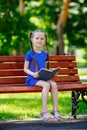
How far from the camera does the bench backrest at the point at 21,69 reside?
24.5 feet

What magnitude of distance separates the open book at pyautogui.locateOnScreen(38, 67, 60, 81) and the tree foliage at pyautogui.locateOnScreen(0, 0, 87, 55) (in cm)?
1381

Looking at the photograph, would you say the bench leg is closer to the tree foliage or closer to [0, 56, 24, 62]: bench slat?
[0, 56, 24, 62]: bench slat

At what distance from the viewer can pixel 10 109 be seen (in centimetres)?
841

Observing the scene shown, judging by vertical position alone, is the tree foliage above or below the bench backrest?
above

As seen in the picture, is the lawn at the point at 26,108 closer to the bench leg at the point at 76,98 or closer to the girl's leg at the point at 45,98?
the bench leg at the point at 76,98

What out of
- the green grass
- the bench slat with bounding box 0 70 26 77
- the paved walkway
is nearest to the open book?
the paved walkway

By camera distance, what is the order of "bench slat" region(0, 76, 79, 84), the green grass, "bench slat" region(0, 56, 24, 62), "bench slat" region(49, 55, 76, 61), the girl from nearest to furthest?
the girl
"bench slat" region(0, 76, 79, 84)
"bench slat" region(0, 56, 24, 62)
the green grass
"bench slat" region(49, 55, 76, 61)

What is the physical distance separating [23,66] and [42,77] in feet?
2.50

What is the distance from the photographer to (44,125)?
6660 mm

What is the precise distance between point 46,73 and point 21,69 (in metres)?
0.92

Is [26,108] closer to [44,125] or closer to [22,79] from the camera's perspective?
[22,79]

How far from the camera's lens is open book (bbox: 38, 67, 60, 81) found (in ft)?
21.9

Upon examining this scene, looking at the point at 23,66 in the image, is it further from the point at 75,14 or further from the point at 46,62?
the point at 75,14

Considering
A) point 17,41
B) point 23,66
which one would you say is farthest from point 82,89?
point 17,41
